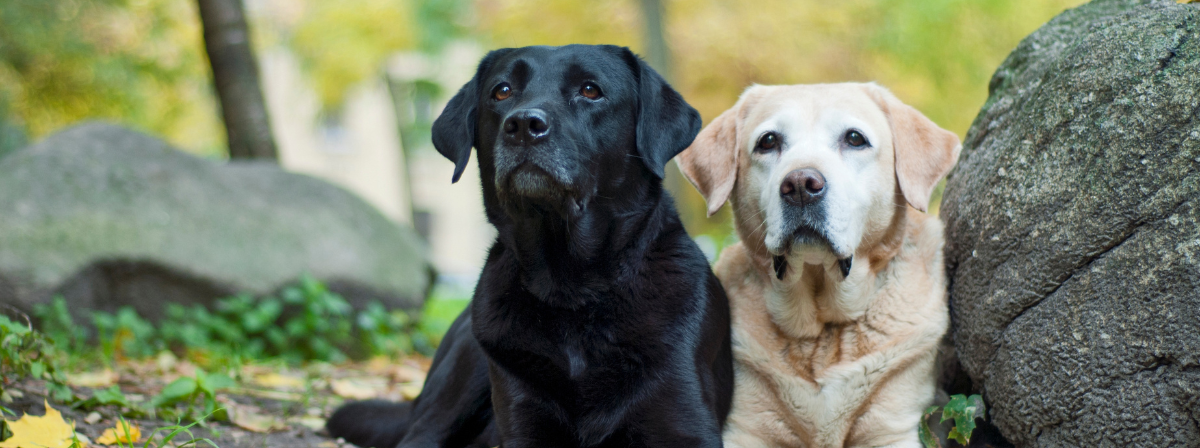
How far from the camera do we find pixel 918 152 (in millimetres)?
2988

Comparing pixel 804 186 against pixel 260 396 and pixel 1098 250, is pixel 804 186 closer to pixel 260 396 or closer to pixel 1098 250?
pixel 1098 250

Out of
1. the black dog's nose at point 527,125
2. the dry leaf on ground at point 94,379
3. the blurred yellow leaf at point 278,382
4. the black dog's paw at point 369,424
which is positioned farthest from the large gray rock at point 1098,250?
the dry leaf on ground at point 94,379

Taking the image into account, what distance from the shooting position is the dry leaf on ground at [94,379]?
146 inches

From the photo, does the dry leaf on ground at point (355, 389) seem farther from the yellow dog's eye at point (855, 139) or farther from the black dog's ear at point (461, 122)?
the yellow dog's eye at point (855, 139)

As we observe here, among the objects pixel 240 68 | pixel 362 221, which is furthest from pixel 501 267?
pixel 240 68

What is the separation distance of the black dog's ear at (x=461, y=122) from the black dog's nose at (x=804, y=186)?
3.81ft

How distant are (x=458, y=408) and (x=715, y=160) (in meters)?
1.44

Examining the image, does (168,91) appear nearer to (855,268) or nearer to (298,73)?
(298,73)

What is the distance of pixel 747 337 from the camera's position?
10.2 ft

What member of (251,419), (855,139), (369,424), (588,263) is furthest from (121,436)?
(855,139)

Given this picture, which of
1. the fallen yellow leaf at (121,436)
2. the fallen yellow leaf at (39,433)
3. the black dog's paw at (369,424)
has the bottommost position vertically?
the black dog's paw at (369,424)

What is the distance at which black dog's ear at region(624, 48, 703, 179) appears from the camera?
2850 mm

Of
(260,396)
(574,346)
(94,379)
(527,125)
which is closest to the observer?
(527,125)

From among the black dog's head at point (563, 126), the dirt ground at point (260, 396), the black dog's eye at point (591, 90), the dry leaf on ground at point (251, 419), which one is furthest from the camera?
the dry leaf on ground at point (251, 419)
